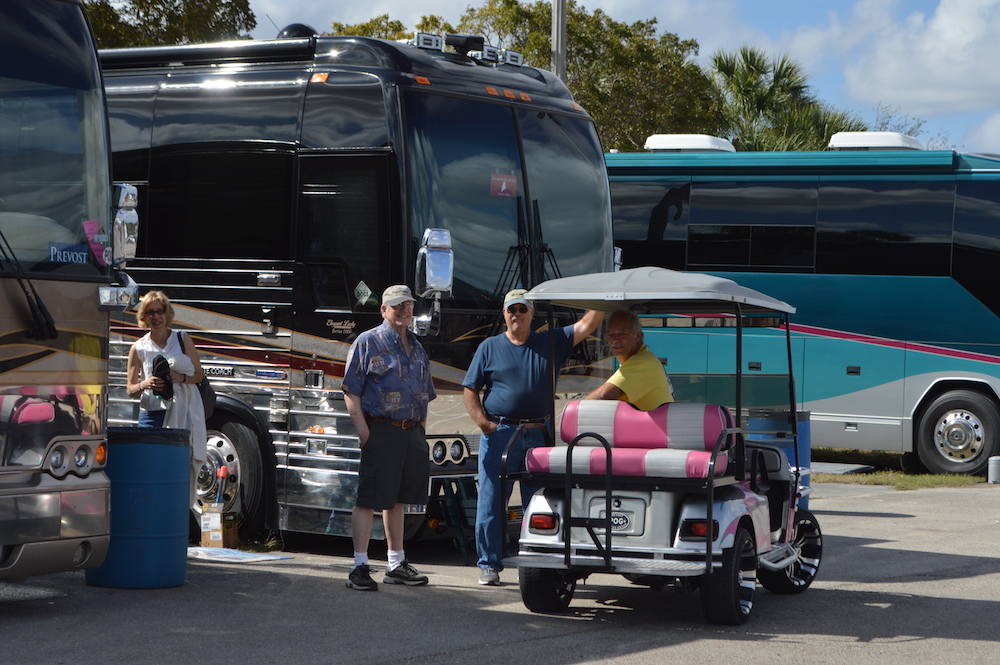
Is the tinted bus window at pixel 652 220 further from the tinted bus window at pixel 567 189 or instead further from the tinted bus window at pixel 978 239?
the tinted bus window at pixel 567 189

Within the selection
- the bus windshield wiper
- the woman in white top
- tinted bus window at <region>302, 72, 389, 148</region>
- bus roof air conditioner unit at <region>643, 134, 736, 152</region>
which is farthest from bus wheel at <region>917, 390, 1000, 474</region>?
the bus windshield wiper

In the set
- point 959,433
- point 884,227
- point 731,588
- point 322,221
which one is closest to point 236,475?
point 322,221

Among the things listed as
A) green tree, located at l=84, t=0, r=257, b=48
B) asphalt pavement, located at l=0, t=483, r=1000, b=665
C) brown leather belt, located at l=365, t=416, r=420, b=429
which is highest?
green tree, located at l=84, t=0, r=257, b=48

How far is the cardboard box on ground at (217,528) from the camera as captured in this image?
9555 mm

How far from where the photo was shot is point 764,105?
93.1ft

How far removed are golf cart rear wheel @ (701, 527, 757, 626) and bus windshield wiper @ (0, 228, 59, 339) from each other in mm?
3799

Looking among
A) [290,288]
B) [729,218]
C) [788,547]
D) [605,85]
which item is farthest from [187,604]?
[605,85]

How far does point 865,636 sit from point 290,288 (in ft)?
14.9

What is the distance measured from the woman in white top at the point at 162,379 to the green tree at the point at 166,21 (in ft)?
39.0

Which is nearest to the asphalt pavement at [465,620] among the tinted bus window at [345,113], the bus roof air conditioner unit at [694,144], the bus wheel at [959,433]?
the tinted bus window at [345,113]

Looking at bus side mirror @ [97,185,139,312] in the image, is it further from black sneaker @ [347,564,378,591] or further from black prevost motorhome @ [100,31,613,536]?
black sneaker @ [347,564,378,591]

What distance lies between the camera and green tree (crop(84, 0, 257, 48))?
19969mm

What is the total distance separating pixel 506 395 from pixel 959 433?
31.0 ft

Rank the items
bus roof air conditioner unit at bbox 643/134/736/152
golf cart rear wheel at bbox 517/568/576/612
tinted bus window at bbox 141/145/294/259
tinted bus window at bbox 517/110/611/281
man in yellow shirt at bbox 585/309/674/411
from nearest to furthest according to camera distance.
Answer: golf cart rear wheel at bbox 517/568/576/612
man in yellow shirt at bbox 585/309/674/411
tinted bus window at bbox 141/145/294/259
tinted bus window at bbox 517/110/611/281
bus roof air conditioner unit at bbox 643/134/736/152
